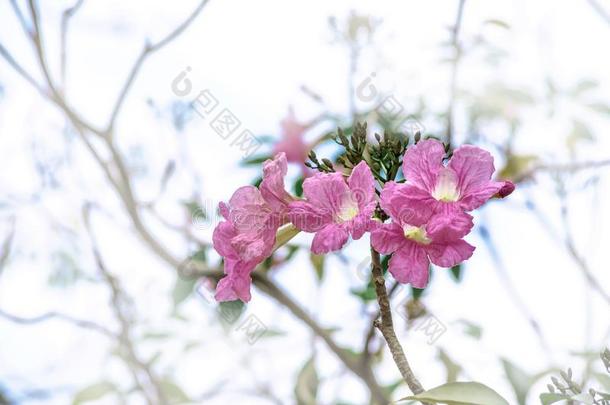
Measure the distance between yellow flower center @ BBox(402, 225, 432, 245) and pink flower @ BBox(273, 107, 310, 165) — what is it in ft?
2.30

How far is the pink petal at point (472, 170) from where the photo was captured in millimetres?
648

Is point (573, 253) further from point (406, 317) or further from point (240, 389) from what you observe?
point (240, 389)

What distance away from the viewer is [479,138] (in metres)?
1.59

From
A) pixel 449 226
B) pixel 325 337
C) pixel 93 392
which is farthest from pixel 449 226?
pixel 93 392

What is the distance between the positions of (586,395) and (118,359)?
39.6 inches

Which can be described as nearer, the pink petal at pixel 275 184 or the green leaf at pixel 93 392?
the pink petal at pixel 275 184

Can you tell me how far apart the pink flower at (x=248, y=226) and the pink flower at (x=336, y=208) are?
1.0 inches

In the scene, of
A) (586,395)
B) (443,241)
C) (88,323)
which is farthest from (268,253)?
(88,323)

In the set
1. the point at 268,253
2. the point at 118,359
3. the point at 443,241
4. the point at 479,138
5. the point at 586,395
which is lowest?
the point at 586,395

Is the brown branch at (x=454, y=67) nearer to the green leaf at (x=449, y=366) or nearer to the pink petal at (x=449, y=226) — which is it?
the green leaf at (x=449, y=366)

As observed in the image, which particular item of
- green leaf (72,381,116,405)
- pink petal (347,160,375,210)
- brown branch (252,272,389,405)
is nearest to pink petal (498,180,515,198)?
pink petal (347,160,375,210)

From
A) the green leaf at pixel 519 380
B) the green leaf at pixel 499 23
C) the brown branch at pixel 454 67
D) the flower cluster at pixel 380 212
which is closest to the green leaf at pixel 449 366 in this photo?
the green leaf at pixel 519 380

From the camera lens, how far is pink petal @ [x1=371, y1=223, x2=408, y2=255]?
62cm

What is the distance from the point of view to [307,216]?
0.66m
